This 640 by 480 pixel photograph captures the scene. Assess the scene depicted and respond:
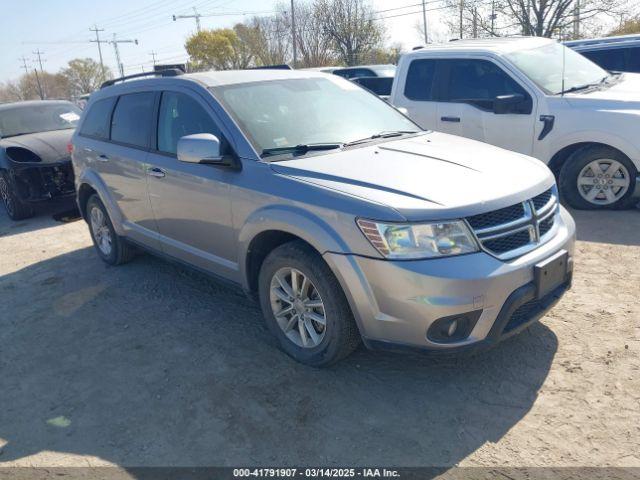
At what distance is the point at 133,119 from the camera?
15.3ft

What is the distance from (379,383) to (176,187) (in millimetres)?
2095

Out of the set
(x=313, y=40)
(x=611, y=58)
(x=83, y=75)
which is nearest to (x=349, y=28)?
(x=313, y=40)

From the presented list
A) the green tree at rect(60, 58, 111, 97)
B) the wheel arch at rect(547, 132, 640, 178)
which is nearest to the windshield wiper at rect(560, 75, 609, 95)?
the wheel arch at rect(547, 132, 640, 178)

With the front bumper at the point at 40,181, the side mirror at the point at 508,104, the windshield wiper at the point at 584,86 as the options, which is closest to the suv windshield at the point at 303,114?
the side mirror at the point at 508,104

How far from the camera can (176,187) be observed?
13.2 ft

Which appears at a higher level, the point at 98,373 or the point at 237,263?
the point at 237,263

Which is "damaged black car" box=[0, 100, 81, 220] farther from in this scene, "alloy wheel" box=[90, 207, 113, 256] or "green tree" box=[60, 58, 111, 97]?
"green tree" box=[60, 58, 111, 97]

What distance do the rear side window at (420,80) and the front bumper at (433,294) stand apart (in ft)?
14.1

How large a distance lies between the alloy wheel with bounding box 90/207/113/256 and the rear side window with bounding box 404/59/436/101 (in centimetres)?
404

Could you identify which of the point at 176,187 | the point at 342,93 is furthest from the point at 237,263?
the point at 342,93

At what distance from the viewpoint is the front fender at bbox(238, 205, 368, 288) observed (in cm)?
290

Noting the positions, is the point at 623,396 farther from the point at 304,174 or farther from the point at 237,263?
the point at 237,263

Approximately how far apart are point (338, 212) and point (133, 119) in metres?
2.66

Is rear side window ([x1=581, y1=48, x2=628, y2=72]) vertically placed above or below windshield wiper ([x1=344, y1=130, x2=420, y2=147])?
above
